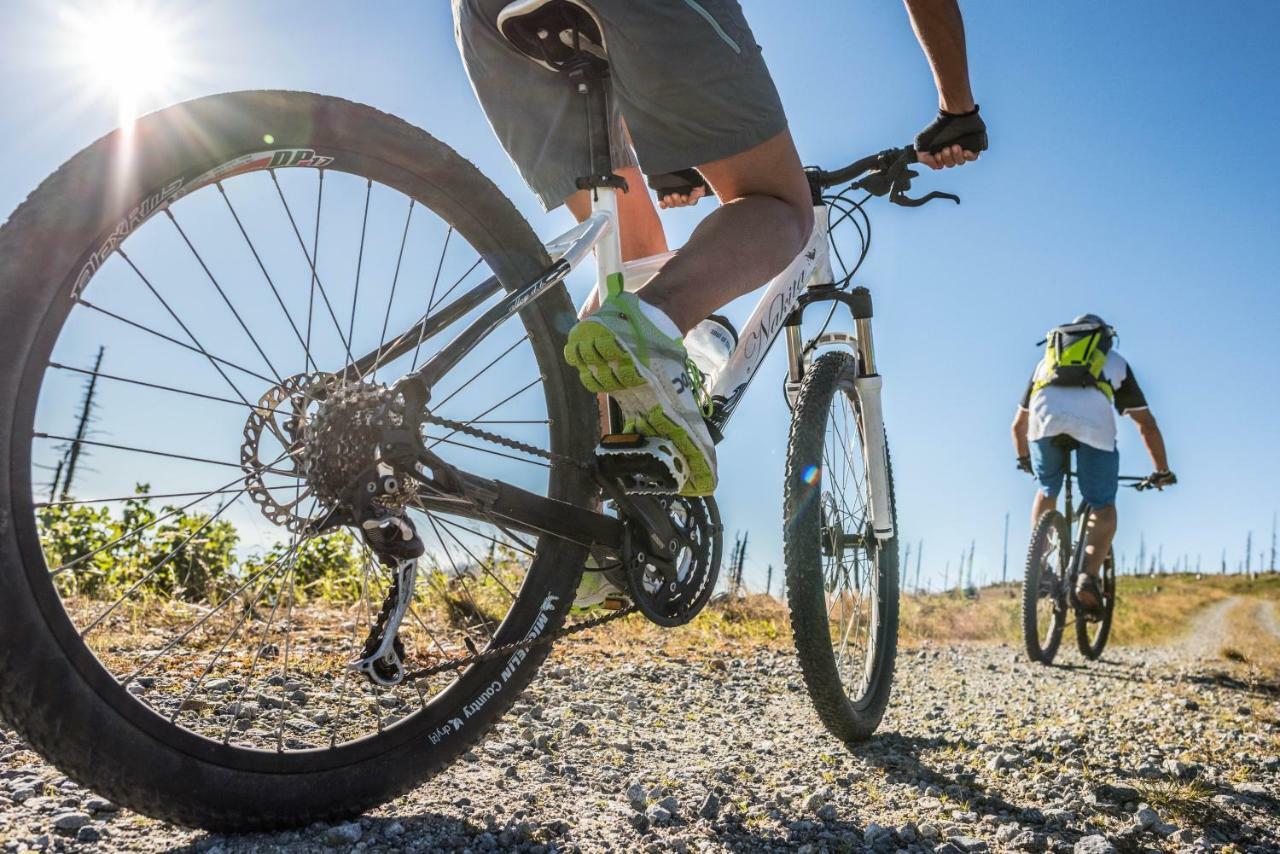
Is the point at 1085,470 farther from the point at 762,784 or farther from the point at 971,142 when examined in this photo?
the point at 762,784

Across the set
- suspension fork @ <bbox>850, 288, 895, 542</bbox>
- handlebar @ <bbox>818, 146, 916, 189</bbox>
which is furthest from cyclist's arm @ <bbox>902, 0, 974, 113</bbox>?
suspension fork @ <bbox>850, 288, 895, 542</bbox>

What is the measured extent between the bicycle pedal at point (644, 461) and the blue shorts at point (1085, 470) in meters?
5.79

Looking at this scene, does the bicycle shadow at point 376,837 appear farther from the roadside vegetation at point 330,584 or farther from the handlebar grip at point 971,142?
the handlebar grip at point 971,142

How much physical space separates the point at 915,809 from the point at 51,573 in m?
1.91

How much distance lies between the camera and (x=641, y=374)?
5.94 ft

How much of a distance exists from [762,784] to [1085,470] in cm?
562

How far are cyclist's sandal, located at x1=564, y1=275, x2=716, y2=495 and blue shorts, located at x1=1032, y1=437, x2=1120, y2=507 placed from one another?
5.73 meters

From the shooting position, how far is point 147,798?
144 centimetres

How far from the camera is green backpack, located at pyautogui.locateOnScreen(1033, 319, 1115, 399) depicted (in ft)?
22.5

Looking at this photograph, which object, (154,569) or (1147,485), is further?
(1147,485)

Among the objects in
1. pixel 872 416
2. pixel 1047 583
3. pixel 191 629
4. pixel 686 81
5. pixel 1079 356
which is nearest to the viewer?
pixel 191 629

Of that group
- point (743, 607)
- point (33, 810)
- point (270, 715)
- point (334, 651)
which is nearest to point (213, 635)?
point (334, 651)

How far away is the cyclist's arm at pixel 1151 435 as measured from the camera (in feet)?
24.5

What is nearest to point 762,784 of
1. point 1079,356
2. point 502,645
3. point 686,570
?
point 686,570
